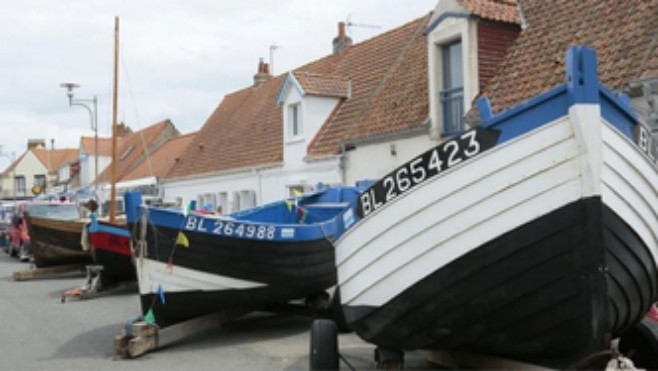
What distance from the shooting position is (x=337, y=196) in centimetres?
1030

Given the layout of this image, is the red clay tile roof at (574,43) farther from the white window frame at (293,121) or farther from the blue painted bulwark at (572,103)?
the white window frame at (293,121)

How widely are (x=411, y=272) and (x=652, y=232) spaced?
1844 mm

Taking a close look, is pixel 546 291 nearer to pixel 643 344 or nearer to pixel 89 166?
pixel 643 344

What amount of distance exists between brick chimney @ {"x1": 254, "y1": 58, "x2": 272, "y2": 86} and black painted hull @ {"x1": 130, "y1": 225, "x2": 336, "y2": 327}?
21.2 metres

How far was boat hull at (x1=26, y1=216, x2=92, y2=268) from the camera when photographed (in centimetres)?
1628

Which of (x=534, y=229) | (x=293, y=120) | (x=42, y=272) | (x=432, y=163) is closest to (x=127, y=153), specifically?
(x=293, y=120)

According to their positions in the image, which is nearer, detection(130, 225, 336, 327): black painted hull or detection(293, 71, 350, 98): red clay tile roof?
detection(130, 225, 336, 327): black painted hull

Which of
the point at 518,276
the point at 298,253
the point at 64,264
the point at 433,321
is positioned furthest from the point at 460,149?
the point at 64,264

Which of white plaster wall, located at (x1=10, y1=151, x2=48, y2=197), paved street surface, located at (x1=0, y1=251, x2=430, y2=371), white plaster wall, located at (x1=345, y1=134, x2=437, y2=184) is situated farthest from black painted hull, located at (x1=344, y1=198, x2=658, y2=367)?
white plaster wall, located at (x1=10, y1=151, x2=48, y2=197)

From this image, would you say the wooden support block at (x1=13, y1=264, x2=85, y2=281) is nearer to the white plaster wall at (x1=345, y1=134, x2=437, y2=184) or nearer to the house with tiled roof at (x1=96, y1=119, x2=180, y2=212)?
the white plaster wall at (x1=345, y1=134, x2=437, y2=184)

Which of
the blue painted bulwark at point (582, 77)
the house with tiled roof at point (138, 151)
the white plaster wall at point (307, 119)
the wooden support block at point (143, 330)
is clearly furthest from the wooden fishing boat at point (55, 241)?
the house with tiled roof at point (138, 151)

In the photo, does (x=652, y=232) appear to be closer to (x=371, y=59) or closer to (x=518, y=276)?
(x=518, y=276)

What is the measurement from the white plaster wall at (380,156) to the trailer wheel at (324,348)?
8.15 m

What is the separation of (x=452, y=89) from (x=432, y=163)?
8809 millimetres
